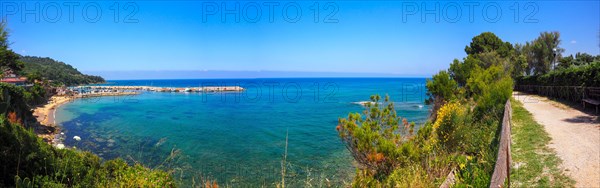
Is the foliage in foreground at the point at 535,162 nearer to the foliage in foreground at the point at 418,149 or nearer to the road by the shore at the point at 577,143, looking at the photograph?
the road by the shore at the point at 577,143

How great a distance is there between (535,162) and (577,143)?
249 centimetres

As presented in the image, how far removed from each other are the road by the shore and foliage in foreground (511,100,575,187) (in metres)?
0.15

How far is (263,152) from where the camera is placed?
18797 mm

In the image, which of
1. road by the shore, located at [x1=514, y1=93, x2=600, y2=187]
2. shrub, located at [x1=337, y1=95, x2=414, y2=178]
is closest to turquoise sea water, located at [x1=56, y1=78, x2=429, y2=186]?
shrub, located at [x1=337, y1=95, x2=414, y2=178]

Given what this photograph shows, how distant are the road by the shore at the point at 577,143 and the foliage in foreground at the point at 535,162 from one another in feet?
0.50

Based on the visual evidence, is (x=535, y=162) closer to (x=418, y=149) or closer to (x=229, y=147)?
(x=418, y=149)

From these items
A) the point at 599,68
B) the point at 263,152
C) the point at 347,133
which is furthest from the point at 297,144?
the point at 599,68

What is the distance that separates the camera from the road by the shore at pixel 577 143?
5856 mm

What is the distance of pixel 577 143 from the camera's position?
27.2ft

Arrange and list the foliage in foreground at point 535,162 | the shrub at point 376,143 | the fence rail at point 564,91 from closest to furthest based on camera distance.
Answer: the foliage in foreground at point 535,162
the shrub at point 376,143
the fence rail at point 564,91

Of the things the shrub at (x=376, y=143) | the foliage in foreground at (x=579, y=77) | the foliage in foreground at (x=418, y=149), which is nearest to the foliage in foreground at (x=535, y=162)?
the foliage in foreground at (x=418, y=149)

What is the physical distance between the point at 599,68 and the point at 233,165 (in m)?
16.7

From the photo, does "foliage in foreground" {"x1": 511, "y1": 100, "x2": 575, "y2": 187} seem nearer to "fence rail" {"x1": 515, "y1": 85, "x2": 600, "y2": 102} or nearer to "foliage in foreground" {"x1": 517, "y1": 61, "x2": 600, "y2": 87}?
"foliage in foreground" {"x1": 517, "y1": 61, "x2": 600, "y2": 87}

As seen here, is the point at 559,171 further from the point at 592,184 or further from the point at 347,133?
the point at 347,133
